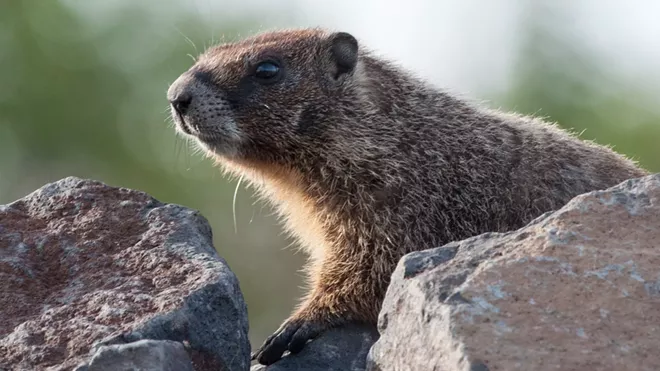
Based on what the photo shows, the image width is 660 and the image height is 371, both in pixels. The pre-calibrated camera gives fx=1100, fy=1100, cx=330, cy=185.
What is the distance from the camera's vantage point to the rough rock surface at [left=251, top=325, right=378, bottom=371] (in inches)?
204

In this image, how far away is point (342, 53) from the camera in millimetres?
6664

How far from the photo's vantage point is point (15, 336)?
422 centimetres

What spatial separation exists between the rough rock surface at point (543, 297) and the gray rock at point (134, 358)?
0.73 m

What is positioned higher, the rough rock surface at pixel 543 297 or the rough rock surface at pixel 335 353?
the rough rock surface at pixel 335 353

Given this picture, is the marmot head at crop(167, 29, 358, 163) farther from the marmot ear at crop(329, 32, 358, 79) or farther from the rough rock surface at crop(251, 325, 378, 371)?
the rough rock surface at crop(251, 325, 378, 371)

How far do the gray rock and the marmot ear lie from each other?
3201 mm

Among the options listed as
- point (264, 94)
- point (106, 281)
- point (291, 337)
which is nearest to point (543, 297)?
point (106, 281)

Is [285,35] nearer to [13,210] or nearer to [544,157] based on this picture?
[544,157]

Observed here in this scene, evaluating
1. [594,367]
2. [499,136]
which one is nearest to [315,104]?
[499,136]

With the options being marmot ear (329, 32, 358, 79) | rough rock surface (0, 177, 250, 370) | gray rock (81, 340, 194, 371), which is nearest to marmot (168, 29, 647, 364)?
marmot ear (329, 32, 358, 79)

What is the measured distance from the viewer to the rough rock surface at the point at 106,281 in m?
4.13

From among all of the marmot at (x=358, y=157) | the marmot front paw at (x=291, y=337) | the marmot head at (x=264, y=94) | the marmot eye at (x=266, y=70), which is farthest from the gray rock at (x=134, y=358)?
the marmot eye at (x=266, y=70)

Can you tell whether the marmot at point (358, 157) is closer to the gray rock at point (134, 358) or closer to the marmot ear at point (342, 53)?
the marmot ear at point (342, 53)

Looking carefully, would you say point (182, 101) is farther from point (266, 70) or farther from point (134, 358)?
point (134, 358)
